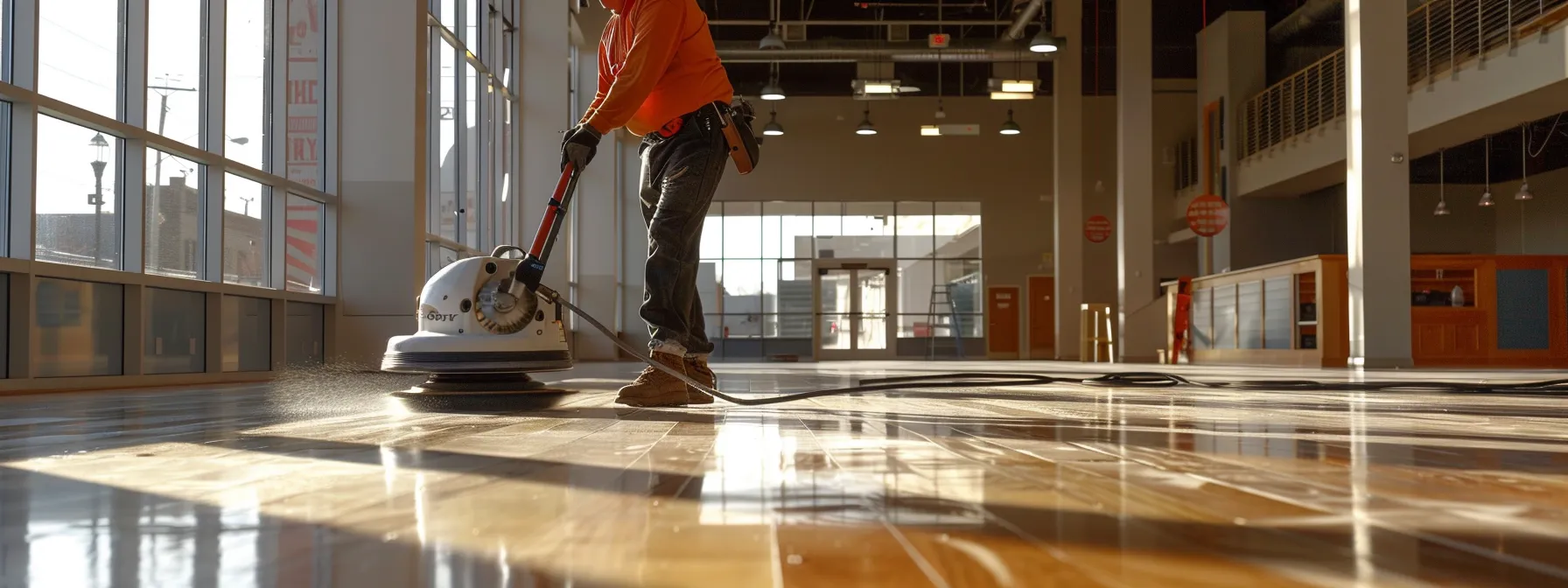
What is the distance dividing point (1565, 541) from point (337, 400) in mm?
3237

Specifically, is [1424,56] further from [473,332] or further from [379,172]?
[473,332]

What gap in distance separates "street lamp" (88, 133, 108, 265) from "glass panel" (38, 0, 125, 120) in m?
0.19

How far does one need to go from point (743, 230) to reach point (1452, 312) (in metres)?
13.9

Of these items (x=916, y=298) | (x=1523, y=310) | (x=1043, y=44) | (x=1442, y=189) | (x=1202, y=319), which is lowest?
(x=1202, y=319)

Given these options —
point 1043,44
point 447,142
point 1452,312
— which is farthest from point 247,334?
point 1452,312

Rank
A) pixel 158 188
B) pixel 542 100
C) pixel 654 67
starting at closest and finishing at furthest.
Answer: pixel 654 67 → pixel 158 188 → pixel 542 100

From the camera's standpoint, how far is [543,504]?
1.03 metres

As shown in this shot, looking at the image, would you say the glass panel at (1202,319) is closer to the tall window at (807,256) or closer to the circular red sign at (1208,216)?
the circular red sign at (1208,216)

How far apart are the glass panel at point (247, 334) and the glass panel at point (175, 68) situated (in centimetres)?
119

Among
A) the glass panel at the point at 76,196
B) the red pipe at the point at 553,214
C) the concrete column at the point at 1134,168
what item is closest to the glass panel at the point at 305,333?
the glass panel at the point at 76,196

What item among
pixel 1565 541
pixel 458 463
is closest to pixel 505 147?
pixel 458 463

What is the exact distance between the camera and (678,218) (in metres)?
3.39

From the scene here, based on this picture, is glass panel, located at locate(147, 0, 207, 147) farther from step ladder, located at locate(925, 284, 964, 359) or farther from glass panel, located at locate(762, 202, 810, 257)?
step ladder, located at locate(925, 284, 964, 359)

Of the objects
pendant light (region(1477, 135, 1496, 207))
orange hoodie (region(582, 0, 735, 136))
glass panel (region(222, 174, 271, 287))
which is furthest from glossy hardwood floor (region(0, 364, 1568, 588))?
pendant light (region(1477, 135, 1496, 207))
